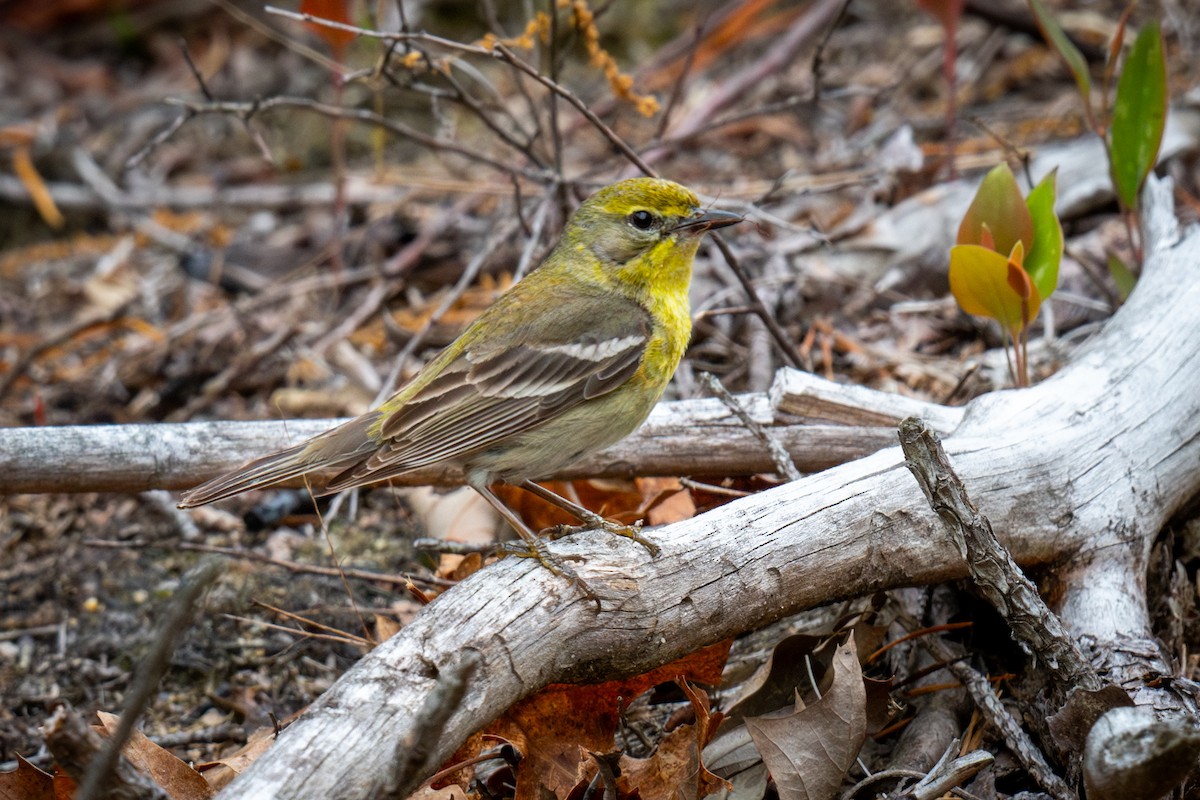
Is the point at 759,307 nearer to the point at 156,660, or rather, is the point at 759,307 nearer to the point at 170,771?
the point at 170,771

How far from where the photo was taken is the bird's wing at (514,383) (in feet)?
13.1

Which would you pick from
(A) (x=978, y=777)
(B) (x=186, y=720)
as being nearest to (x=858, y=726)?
(A) (x=978, y=777)

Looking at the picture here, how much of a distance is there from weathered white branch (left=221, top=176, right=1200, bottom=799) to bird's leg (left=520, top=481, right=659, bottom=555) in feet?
0.11

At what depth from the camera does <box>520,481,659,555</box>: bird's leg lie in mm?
3369

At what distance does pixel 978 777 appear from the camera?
10.5ft

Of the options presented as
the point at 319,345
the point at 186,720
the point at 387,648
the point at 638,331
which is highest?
the point at 638,331

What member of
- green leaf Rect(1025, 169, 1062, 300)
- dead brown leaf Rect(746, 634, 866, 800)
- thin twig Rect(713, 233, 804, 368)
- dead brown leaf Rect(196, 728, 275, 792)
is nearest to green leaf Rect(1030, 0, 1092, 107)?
green leaf Rect(1025, 169, 1062, 300)

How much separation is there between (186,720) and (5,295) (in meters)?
4.67

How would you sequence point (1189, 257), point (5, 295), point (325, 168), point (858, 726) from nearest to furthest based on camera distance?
point (858, 726)
point (1189, 257)
point (5, 295)
point (325, 168)

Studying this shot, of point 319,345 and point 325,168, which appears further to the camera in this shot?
point 325,168

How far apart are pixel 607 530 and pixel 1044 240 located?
79.3 inches

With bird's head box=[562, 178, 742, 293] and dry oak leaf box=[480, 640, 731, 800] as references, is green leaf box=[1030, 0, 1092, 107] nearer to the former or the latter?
bird's head box=[562, 178, 742, 293]

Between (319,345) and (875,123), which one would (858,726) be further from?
(875,123)

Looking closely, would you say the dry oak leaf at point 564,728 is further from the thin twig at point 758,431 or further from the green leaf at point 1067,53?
the green leaf at point 1067,53
